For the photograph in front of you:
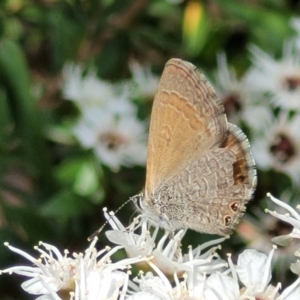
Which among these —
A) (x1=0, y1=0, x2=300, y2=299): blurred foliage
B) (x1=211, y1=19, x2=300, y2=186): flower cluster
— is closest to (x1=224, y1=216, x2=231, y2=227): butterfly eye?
(x1=0, y1=0, x2=300, y2=299): blurred foliage

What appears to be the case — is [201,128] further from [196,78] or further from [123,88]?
[123,88]

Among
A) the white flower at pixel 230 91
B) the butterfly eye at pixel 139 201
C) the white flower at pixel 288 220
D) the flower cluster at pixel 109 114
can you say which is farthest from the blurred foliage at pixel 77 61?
the white flower at pixel 288 220

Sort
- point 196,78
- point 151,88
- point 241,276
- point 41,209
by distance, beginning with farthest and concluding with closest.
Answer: point 151,88
point 41,209
point 196,78
point 241,276

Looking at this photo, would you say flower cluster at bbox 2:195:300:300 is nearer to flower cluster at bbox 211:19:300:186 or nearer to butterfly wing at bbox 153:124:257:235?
butterfly wing at bbox 153:124:257:235

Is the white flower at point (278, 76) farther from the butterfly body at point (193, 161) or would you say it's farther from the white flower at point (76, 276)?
the white flower at point (76, 276)

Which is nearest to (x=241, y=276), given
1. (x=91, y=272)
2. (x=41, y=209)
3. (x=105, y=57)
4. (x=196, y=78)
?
(x=91, y=272)

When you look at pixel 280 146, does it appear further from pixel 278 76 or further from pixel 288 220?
pixel 288 220

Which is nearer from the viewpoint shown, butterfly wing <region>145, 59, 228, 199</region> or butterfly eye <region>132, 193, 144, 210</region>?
butterfly wing <region>145, 59, 228, 199</region>

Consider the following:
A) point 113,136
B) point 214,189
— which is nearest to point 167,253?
point 214,189
